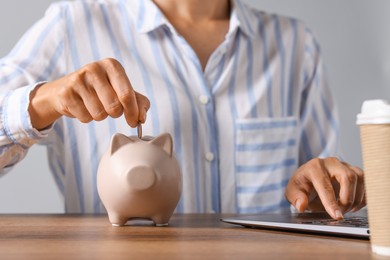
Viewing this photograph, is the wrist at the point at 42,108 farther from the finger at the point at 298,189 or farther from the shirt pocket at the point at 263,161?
the shirt pocket at the point at 263,161

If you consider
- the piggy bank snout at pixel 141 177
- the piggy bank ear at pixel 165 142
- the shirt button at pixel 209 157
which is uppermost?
the piggy bank ear at pixel 165 142

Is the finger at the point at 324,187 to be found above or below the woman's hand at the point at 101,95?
below

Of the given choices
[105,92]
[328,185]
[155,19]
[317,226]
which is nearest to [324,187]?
[328,185]

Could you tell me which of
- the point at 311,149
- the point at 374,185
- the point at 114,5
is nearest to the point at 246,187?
the point at 311,149

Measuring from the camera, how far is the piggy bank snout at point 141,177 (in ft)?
3.44

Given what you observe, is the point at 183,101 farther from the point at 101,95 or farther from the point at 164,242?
the point at 164,242

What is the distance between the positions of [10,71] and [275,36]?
71 centimetres

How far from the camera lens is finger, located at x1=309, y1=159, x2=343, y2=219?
3.65 ft

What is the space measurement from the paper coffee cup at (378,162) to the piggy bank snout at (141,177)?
386 millimetres

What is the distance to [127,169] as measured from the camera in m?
1.05

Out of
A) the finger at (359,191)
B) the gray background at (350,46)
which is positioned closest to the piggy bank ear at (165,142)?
the finger at (359,191)

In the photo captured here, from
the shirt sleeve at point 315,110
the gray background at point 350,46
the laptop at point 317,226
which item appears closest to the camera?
the laptop at point 317,226

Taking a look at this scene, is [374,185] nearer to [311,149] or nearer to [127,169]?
[127,169]

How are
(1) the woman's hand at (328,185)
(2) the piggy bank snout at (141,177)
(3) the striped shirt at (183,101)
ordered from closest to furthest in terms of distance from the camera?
1. (2) the piggy bank snout at (141,177)
2. (1) the woman's hand at (328,185)
3. (3) the striped shirt at (183,101)
